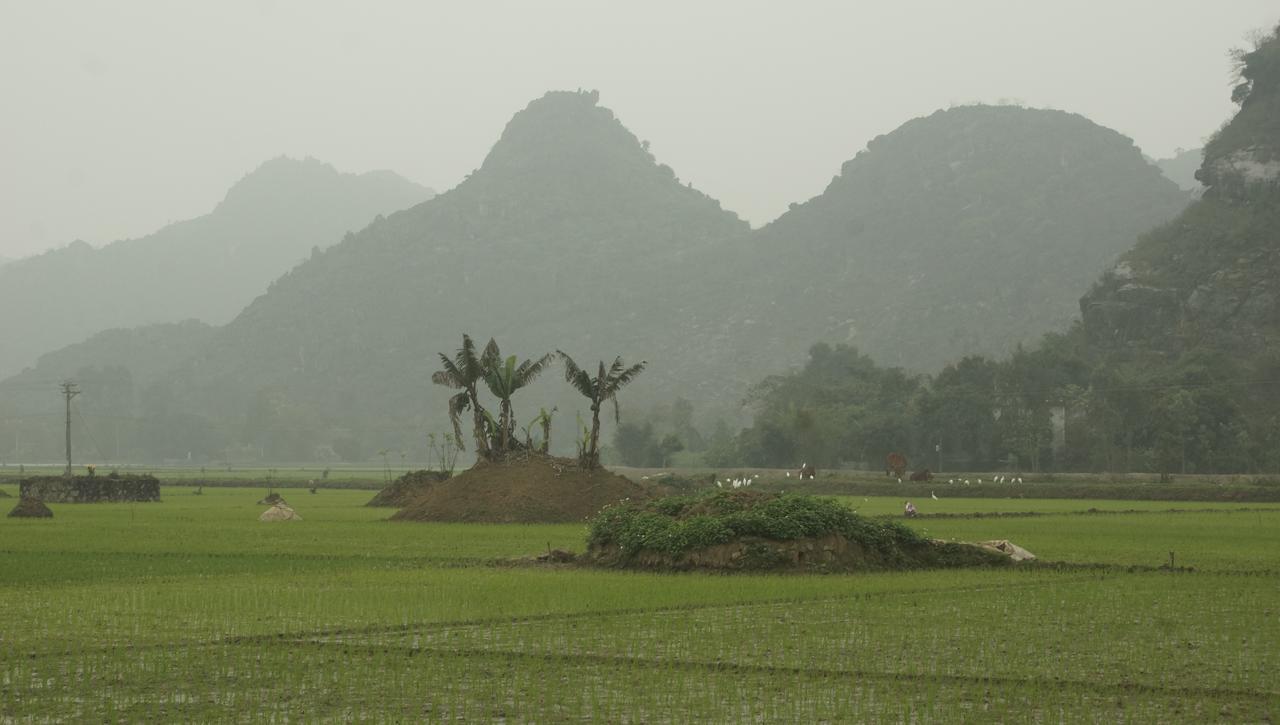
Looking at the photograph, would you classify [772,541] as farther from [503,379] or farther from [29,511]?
[29,511]

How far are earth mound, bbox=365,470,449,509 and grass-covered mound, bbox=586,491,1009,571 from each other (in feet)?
94.4

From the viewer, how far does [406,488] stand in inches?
2122

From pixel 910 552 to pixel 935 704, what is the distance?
42.8 ft

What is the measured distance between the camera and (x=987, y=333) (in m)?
198

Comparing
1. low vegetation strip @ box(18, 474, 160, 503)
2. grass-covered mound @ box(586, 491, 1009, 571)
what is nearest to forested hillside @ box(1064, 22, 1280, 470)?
low vegetation strip @ box(18, 474, 160, 503)

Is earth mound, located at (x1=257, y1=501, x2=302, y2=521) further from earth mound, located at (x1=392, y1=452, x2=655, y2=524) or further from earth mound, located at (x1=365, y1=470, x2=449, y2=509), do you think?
earth mound, located at (x1=365, y1=470, x2=449, y2=509)

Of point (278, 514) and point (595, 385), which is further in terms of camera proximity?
point (595, 385)

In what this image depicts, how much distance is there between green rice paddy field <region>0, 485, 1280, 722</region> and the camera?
36.1 feet

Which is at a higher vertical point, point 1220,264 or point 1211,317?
point 1220,264

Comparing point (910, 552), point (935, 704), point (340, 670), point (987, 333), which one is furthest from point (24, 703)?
point (987, 333)

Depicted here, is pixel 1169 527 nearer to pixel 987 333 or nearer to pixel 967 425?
pixel 967 425

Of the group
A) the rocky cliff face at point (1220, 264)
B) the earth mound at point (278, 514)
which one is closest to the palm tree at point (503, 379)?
the earth mound at point (278, 514)

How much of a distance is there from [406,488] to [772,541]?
32.7m

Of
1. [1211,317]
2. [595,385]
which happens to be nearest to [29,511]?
[595,385]
